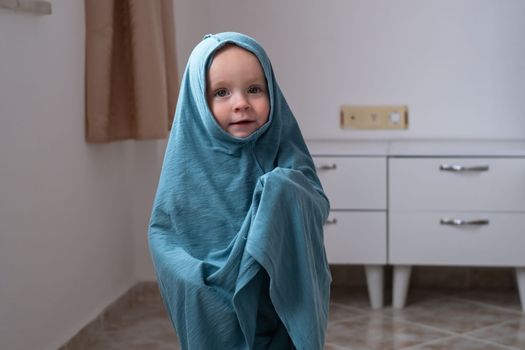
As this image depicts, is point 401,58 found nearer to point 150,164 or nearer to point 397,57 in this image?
point 397,57

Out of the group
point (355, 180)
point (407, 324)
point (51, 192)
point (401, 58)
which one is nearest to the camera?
point (51, 192)

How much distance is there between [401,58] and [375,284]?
95 cm

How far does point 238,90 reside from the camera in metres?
1.36

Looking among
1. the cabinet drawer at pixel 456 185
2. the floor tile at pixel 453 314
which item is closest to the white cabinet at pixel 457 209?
the cabinet drawer at pixel 456 185

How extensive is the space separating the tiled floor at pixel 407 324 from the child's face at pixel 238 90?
1510mm

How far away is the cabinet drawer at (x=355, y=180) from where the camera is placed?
3.21 meters

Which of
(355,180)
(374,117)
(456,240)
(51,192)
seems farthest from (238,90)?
(374,117)

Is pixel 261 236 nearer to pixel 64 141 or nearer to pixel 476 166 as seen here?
pixel 64 141

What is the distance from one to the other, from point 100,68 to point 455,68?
1542mm

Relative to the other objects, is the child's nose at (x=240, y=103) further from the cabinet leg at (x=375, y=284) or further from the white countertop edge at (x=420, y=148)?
the cabinet leg at (x=375, y=284)

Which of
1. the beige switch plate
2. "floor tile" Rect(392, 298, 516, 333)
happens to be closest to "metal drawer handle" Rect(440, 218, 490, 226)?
"floor tile" Rect(392, 298, 516, 333)

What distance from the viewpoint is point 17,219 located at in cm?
225

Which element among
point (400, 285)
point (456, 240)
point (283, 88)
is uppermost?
point (283, 88)

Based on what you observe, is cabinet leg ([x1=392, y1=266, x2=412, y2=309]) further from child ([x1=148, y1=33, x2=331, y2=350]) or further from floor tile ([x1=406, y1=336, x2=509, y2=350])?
child ([x1=148, y1=33, x2=331, y2=350])
